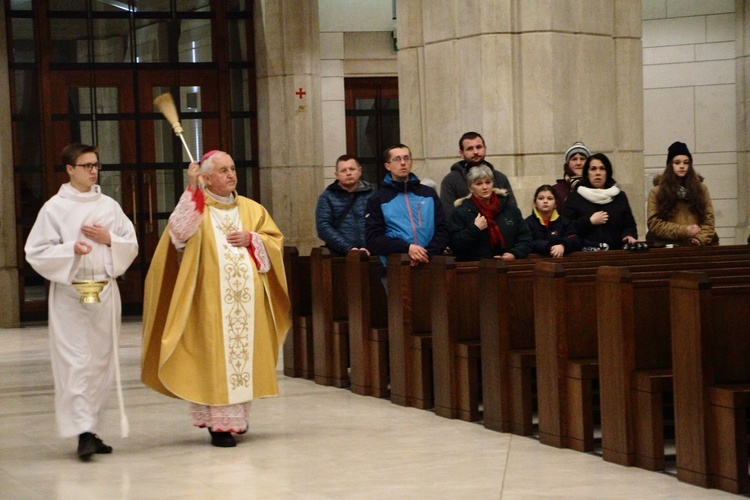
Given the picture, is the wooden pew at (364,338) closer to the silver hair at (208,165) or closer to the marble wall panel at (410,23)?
the silver hair at (208,165)

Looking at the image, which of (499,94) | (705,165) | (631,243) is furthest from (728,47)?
(631,243)

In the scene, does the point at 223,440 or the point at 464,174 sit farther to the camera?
the point at 464,174

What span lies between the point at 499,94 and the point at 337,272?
2084 millimetres

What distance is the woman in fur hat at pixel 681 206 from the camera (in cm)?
948

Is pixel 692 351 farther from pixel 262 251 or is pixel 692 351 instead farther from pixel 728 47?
pixel 728 47

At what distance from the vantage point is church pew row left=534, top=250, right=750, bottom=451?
667 centimetres

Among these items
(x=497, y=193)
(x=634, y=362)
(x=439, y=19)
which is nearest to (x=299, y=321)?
(x=497, y=193)

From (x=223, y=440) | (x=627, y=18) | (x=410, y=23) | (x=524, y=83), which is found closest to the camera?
(x=223, y=440)

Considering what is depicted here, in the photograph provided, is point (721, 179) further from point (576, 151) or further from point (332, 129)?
point (576, 151)

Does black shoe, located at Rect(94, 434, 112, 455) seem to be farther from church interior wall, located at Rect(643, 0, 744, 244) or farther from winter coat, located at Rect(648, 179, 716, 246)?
church interior wall, located at Rect(643, 0, 744, 244)

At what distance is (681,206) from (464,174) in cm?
179

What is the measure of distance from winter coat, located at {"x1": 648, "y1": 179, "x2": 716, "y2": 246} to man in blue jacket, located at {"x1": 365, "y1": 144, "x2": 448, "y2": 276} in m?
1.91

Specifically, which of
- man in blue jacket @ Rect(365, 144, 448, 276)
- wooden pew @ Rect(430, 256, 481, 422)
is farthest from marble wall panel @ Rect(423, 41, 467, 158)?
wooden pew @ Rect(430, 256, 481, 422)

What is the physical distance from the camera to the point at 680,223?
31.6ft
